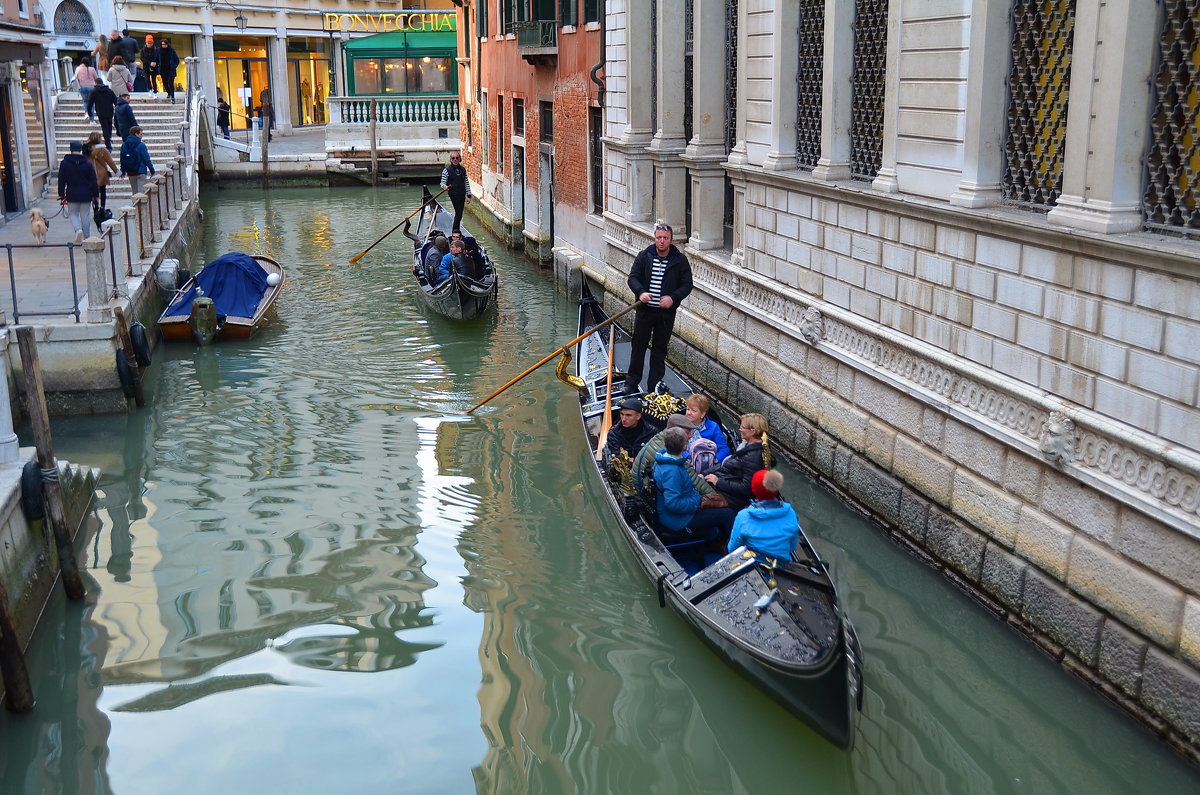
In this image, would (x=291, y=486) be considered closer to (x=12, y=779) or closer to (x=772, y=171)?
(x=12, y=779)

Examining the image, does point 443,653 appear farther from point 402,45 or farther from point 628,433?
point 402,45

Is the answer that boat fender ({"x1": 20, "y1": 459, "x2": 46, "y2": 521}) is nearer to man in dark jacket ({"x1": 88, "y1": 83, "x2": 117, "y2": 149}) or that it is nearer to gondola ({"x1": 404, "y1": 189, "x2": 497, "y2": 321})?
gondola ({"x1": 404, "y1": 189, "x2": 497, "y2": 321})

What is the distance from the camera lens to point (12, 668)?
522cm

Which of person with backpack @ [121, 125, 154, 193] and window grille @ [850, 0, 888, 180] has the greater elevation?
window grille @ [850, 0, 888, 180]

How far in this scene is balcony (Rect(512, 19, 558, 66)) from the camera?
1514 centimetres

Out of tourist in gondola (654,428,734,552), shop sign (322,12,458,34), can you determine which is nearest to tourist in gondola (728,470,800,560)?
tourist in gondola (654,428,734,552)

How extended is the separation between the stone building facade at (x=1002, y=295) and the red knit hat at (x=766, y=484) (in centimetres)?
117

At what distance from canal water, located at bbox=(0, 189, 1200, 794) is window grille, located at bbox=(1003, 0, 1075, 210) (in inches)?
82.7

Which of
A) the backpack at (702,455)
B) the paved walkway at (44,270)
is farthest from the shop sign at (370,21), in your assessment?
the backpack at (702,455)

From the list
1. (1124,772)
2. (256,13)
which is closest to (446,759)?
(1124,772)

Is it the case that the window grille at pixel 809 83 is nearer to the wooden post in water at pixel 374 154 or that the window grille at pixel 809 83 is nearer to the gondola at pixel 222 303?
the gondola at pixel 222 303

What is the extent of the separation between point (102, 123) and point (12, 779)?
15.4 metres

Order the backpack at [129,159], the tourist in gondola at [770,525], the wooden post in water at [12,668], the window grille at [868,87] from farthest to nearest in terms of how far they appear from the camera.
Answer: the backpack at [129,159]
the window grille at [868,87]
the tourist in gondola at [770,525]
the wooden post in water at [12,668]

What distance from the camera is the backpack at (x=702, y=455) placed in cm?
689
